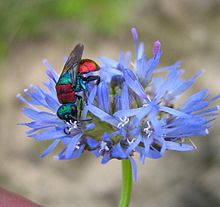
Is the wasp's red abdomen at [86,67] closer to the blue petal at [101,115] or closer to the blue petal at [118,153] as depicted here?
the blue petal at [101,115]

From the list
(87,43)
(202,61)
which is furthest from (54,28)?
(202,61)

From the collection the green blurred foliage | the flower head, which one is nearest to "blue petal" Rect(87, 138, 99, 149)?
the flower head

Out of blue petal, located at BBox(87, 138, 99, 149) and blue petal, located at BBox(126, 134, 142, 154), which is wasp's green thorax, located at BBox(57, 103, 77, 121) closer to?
blue petal, located at BBox(87, 138, 99, 149)

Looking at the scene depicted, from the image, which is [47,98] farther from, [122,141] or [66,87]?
[122,141]

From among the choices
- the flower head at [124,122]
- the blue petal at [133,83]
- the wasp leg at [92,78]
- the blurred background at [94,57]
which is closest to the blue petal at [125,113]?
the flower head at [124,122]

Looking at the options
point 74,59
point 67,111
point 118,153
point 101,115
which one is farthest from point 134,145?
point 74,59

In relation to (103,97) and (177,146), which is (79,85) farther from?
(177,146)
